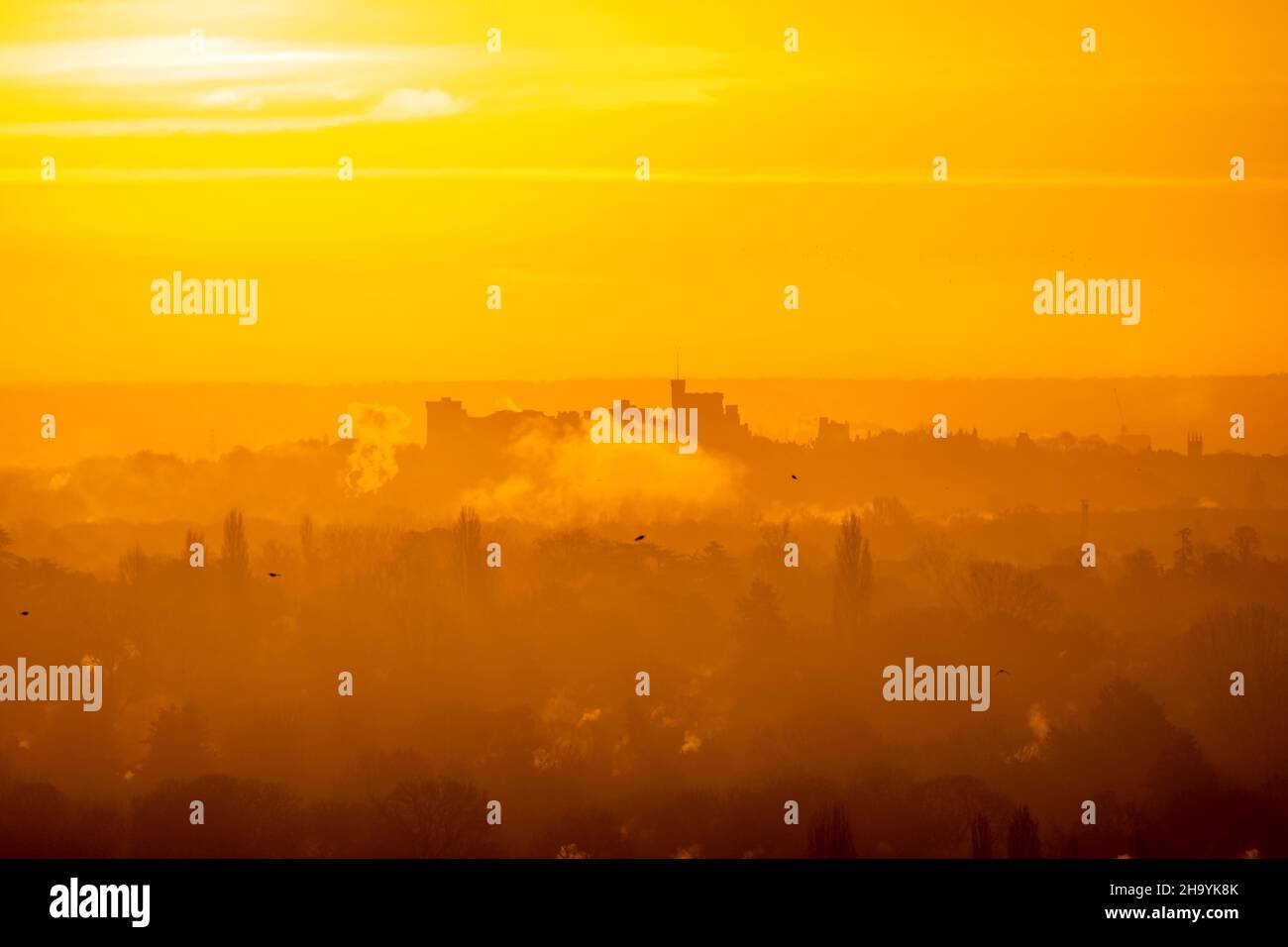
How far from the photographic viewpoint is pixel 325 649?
650 cm

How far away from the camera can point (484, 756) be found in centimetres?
653

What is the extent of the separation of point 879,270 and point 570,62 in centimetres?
206

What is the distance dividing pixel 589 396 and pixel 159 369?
238 centimetres

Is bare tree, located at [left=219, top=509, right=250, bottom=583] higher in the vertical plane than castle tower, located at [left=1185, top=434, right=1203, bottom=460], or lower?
lower

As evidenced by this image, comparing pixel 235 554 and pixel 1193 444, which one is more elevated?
pixel 1193 444

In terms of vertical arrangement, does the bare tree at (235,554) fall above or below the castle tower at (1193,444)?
below

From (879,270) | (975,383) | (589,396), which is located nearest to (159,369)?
(589,396)

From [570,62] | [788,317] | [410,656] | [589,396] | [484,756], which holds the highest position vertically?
[570,62]

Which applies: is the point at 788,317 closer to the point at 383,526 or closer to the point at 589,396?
the point at 589,396

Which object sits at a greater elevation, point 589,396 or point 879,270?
point 879,270
